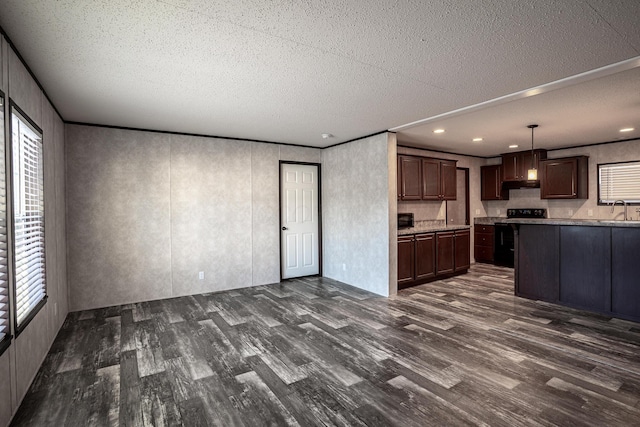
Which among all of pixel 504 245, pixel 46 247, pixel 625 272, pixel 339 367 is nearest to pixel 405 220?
pixel 504 245

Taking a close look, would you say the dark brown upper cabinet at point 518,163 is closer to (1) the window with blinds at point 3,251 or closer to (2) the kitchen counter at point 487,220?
(2) the kitchen counter at point 487,220

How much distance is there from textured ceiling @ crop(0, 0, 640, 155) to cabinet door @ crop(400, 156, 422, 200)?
192 centimetres

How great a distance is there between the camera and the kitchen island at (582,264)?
3.88 metres

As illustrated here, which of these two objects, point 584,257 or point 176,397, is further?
point 584,257

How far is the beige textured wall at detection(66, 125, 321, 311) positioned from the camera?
172 inches

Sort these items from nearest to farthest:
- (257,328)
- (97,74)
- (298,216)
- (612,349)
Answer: (97,74) → (612,349) → (257,328) → (298,216)

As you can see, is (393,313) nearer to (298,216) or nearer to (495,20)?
(298,216)

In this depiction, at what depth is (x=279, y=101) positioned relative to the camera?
3.53 meters

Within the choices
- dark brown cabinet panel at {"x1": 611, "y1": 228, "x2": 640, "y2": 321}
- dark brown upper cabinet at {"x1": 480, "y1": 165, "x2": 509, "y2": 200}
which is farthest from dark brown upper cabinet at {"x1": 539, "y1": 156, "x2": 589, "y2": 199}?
dark brown cabinet panel at {"x1": 611, "y1": 228, "x2": 640, "y2": 321}

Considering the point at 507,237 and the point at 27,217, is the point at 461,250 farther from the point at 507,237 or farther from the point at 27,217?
the point at 27,217

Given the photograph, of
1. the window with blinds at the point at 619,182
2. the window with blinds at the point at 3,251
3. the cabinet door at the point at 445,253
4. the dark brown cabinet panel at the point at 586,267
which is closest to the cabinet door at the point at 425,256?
the cabinet door at the point at 445,253

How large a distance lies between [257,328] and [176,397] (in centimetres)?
139

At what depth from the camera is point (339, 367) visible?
2.79m

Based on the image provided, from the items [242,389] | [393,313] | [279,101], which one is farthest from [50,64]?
[393,313]
